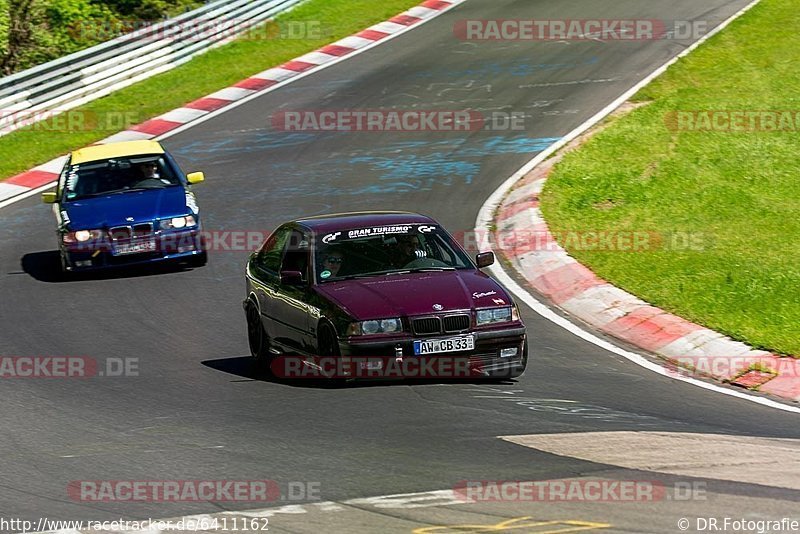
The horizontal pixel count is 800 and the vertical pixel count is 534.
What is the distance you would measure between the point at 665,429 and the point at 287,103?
1696 cm

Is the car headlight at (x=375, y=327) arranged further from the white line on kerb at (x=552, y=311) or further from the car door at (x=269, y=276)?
the white line on kerb at (x=552, y=311)

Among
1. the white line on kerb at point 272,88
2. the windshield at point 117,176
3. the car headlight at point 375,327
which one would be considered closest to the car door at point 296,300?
the car headlight at point 375,327

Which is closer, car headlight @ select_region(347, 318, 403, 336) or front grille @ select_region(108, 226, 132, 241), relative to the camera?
car headlight @ select_region(347, 318, 403, 336)

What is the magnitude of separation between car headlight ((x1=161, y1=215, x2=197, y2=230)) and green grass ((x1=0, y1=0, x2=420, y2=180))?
6985 mm

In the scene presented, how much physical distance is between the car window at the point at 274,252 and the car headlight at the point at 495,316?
92.7 inches

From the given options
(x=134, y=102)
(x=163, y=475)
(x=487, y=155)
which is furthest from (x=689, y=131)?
(x=163, y=475)

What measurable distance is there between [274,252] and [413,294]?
2110 mm

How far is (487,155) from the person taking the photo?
21500 mm

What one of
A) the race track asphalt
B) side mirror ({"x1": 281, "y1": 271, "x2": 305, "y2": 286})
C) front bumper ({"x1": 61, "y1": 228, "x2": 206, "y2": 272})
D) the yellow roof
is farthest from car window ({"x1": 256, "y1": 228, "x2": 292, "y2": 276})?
the yellow roof

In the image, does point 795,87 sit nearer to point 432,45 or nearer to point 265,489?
point 432,45

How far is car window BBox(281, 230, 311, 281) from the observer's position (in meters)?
12.1

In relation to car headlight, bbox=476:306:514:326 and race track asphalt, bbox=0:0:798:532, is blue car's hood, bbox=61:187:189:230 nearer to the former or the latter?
race track asphalt, bbox=0:0:798:532

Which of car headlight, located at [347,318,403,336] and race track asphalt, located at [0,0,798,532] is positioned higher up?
car headlight, located at [347,318,403,336]

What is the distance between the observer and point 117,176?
17594mm
